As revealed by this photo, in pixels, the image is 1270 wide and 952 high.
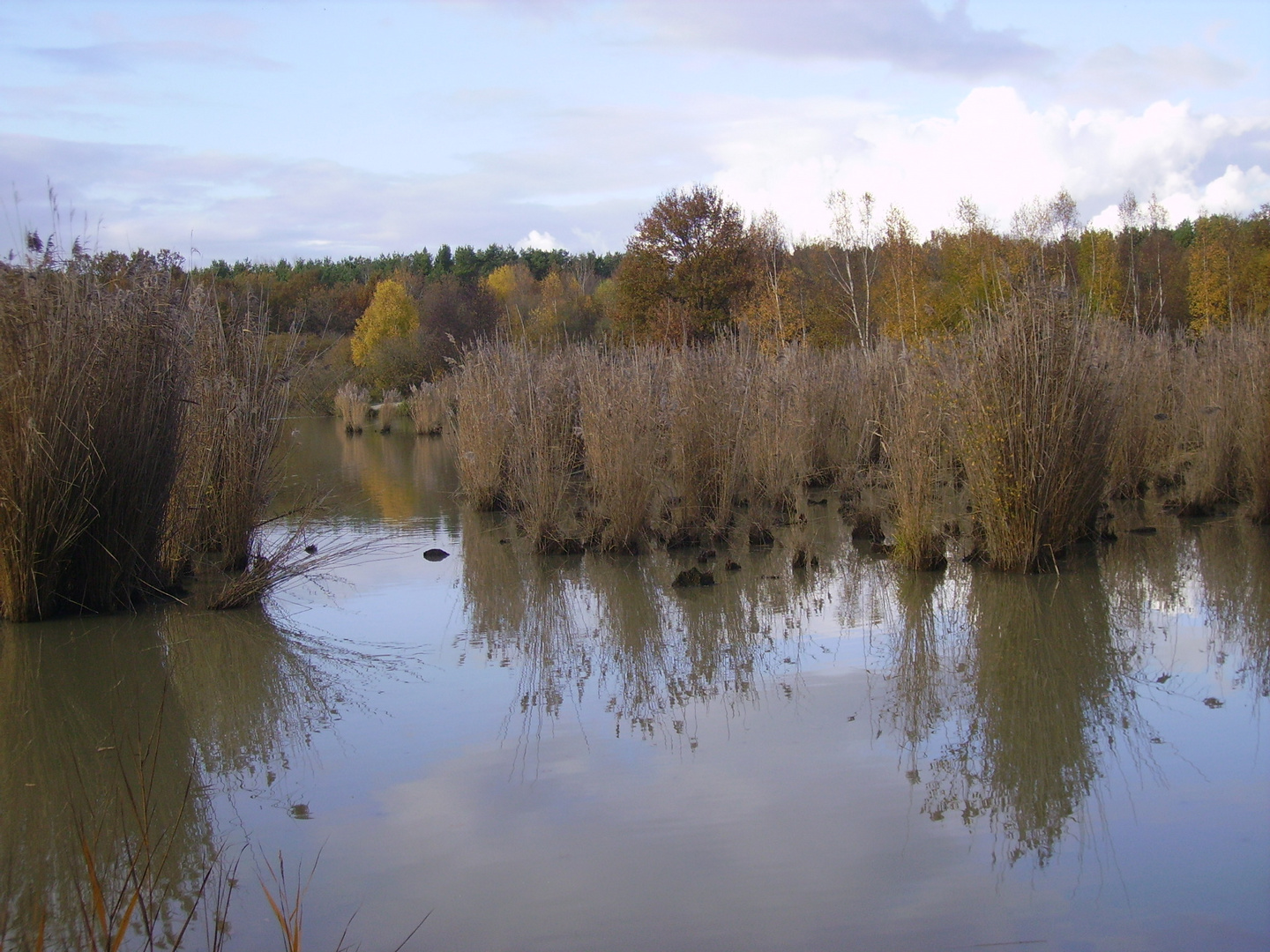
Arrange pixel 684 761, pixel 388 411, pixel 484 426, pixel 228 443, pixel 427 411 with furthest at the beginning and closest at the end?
pixel 388 411
pixel 427 411
pixel 484 426
pixel 228 443
pixel 684 761

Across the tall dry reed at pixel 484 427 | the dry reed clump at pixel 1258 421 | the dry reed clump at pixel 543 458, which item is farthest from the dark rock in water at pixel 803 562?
the dry reed clump at pixel 1258 421

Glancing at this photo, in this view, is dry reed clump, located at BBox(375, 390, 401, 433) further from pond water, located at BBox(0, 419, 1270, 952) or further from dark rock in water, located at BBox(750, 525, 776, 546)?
pond water, located at BBox(0, 419, 1270, 952)

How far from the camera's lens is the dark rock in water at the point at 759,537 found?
339 inches

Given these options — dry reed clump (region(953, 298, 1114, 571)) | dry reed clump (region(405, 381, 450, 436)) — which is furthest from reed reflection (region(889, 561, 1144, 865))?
dry reed clump (region(405, 381, 450, 436))

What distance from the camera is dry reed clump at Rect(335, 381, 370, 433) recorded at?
28.4 metres

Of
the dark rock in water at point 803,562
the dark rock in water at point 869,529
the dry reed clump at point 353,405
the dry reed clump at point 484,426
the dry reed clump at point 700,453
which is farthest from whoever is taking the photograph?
the dry reed clump at point 353,405

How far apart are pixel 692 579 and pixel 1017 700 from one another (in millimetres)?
2730

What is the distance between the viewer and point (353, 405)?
1126 inches

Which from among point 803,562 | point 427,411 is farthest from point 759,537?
point 427,411

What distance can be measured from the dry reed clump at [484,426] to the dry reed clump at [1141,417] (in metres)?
5.72

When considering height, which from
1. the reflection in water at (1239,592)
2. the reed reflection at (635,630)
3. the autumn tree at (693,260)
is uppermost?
the autumn tree at (693,260)

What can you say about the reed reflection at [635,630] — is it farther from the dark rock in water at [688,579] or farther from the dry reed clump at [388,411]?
the dry reed clump at [388,411]

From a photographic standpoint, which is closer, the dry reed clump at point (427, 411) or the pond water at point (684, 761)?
the pond water at point (684, 761)

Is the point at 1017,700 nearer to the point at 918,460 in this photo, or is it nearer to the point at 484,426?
the point at 918,460
